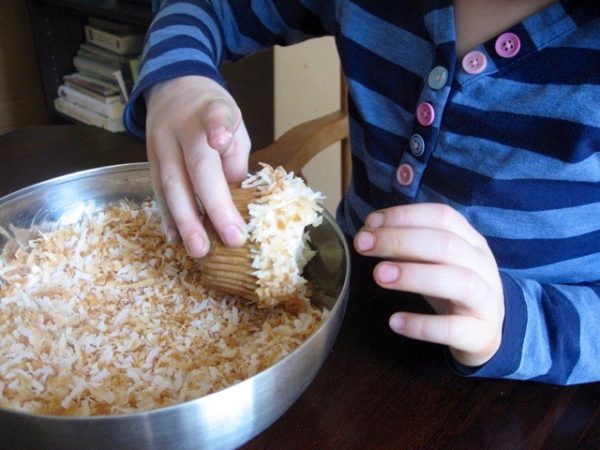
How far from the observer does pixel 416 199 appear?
2.05ft

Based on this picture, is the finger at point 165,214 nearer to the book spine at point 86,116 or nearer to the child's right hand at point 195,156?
the child's right hand at point 195,156

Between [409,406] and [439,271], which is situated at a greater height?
[439,271]

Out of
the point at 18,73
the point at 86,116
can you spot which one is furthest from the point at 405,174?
the point at 18,73

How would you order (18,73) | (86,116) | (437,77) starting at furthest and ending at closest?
(18,73) < (86,116) < (437,77)

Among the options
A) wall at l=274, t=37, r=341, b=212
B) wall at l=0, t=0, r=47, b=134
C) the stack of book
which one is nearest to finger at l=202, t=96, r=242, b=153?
wall at l=274, t=37, r=341, b=212

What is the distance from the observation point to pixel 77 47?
1.70 metres

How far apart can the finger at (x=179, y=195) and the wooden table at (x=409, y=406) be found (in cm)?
14

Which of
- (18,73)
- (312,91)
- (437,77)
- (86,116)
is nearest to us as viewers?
(437,77)

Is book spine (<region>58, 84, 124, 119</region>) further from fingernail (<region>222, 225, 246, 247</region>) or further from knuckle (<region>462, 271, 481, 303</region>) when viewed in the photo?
knuckle (<region>462, 271, 481, 303</region>)

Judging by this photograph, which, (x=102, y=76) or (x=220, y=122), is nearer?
(x=220, y=122)

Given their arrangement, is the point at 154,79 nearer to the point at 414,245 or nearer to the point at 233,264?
the point at 233,264

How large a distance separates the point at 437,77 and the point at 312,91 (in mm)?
891

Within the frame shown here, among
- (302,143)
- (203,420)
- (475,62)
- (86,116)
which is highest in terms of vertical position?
(475,62)

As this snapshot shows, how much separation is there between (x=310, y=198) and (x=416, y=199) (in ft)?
0.58
